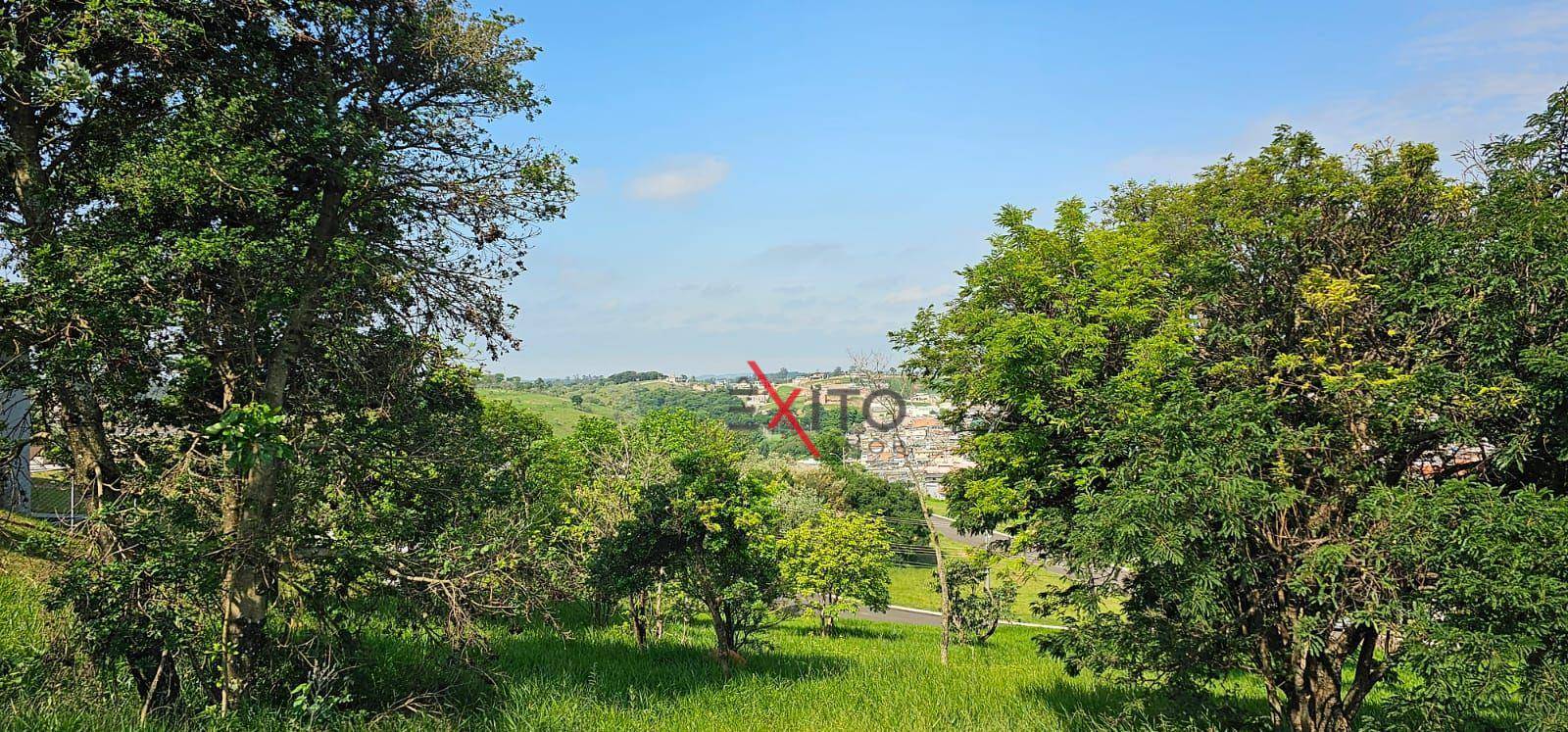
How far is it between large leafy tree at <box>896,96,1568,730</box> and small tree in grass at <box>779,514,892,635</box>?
12.2m

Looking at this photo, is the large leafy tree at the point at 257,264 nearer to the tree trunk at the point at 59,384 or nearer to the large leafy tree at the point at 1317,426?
the tree trunk at the point at 59,384

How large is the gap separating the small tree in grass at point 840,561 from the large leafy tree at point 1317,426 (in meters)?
12.2

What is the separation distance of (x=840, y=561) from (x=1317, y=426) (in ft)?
54.9

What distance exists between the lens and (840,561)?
23.8m

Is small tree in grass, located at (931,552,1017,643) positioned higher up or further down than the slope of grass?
further down

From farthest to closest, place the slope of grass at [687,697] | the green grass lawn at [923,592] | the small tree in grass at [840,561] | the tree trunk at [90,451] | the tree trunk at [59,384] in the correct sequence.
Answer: the green grass lawn at [923,592], the small tree in grass at [840,561], the slope of grass at [687,697], the tree trunk at [90,451], the tree trunk at [59,384]

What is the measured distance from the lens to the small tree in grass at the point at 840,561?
23203 mm

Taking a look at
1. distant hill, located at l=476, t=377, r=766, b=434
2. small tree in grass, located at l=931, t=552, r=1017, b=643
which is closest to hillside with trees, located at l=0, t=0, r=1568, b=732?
small tree in grass, located at l=931, t=552, r=1017, b=643

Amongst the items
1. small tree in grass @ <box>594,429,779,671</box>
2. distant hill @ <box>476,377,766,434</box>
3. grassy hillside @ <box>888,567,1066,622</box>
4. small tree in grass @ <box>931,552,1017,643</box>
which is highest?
distant hill @ <box>476,377,766,434</box>

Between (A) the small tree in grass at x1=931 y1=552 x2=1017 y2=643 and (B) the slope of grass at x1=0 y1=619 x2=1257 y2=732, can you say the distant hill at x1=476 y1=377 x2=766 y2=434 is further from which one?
(B) the slope of grass at x1=0 y1=619 x2=1257 y2=732

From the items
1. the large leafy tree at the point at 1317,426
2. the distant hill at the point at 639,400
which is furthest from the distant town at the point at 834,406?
the large leafy tree at the point at 1317,426

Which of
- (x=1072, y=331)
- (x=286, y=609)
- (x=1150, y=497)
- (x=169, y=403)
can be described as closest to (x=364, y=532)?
(x=286, y=609)

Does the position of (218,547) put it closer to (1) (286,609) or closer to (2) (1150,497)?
(1) (286,609)

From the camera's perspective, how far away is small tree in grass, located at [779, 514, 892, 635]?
76.1 ft
